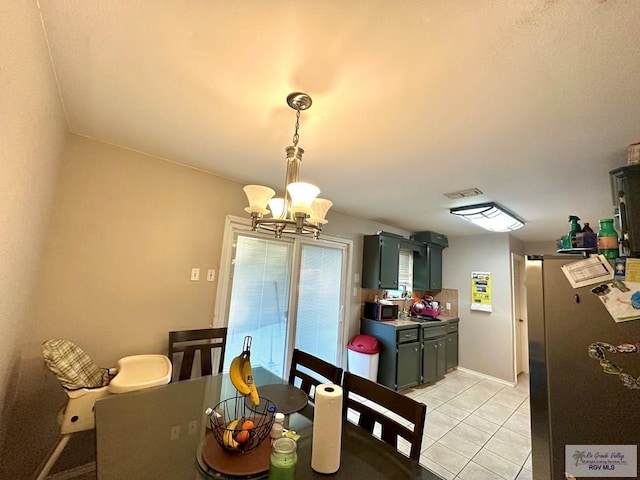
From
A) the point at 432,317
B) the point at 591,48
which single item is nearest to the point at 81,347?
the point at 591,48

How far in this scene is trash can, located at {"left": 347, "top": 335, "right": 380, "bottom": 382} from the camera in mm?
3451

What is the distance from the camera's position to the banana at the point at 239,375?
1.17 meters

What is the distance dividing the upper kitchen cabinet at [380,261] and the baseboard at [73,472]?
10.5ft

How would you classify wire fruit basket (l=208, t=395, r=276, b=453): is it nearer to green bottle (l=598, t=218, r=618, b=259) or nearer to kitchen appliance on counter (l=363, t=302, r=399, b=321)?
green bottle (l=598, t=218, r=618, b=259)

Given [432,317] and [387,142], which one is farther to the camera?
[432,317]

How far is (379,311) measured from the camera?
379 centimetres

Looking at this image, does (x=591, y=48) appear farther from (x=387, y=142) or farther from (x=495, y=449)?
(x=495, y=449)

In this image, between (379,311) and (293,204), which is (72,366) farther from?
(379,311)

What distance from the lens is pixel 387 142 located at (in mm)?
1816

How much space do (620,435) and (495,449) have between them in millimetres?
1775

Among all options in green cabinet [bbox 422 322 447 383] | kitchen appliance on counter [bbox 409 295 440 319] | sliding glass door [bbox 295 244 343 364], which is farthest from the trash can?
kitchen appliance on counter [bbox 409 295 440 319]

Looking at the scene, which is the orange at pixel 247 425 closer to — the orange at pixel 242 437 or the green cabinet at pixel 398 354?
the orange at pixel 242 437

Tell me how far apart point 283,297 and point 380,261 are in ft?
5.02

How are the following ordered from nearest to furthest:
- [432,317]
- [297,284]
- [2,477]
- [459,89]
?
[459,89], [2,477], [297,284], [432,317]
